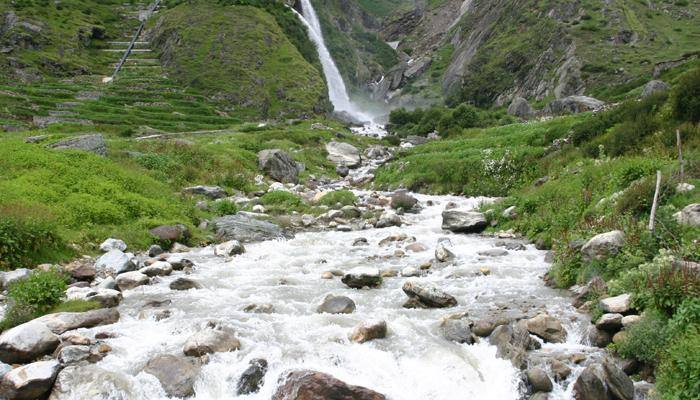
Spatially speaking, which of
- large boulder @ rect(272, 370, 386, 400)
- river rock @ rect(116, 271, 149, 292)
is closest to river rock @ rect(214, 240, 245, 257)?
river rock @ rect(116, 271, 149, 292)

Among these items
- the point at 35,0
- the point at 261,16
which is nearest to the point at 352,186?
the point at 261,16

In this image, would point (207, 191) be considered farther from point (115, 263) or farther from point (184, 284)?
point (184, 284)

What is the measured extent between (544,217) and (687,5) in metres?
115

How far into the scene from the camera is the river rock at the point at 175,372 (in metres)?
7.68

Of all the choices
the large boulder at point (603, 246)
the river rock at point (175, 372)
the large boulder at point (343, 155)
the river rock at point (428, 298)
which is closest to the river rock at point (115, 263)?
the river rock at point (175, 372)

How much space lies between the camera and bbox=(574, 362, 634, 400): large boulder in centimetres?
711

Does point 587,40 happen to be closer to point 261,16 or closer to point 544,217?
point 261,16

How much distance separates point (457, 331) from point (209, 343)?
4.59 metres

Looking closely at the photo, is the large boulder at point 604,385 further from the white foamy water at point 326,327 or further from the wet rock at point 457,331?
the wet rock at point 457,331

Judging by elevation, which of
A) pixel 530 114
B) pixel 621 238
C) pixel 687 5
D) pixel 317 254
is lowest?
pixel 530 114

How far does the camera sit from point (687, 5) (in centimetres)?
10306

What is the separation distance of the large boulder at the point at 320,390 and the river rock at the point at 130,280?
6.36 meters

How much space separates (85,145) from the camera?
2347 centimetres

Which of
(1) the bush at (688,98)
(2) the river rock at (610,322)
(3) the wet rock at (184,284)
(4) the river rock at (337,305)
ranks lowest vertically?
(3) the wet rock at (184,284)
